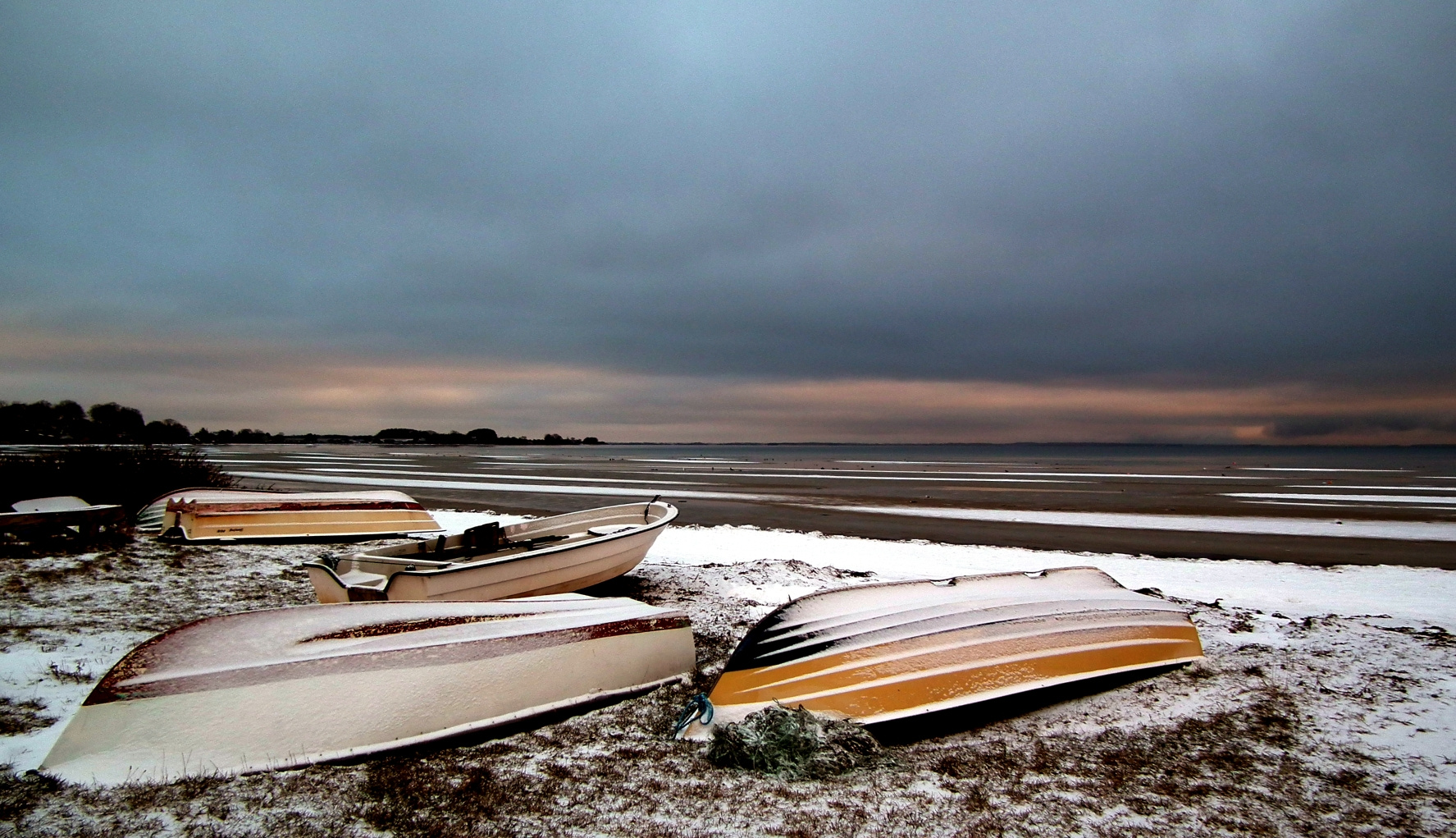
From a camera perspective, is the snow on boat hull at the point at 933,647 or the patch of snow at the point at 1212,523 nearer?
the snow on boat hull at the point at 933,647

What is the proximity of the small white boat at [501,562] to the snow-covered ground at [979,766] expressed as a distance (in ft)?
5.30

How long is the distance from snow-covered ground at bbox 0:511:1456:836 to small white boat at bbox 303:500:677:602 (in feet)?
5.30

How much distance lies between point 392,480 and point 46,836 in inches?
1276

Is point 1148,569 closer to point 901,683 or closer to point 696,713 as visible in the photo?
point 901,683

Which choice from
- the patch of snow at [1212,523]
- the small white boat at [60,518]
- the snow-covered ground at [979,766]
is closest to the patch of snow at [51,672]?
the snow-covered ground at [979,766]

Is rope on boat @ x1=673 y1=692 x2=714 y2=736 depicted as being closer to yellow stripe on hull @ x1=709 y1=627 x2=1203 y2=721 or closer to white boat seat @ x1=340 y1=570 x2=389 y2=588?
yellow stripe on hull @ x1=709 y1=627 x2=1203 y2=721

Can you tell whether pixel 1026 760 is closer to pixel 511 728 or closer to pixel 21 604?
pixel 511 728

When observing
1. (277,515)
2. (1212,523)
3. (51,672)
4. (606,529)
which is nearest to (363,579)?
(51,672)

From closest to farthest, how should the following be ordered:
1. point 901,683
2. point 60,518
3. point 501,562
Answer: point 901,683
point 501,562
point 60,518

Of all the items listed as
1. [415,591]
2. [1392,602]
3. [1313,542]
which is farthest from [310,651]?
[1313,542]

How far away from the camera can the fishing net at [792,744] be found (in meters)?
4.15

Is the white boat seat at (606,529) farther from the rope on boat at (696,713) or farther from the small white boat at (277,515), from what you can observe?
the small white boat at (277,515)

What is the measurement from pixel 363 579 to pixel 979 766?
6.00 m

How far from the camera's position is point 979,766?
427 centimetres
